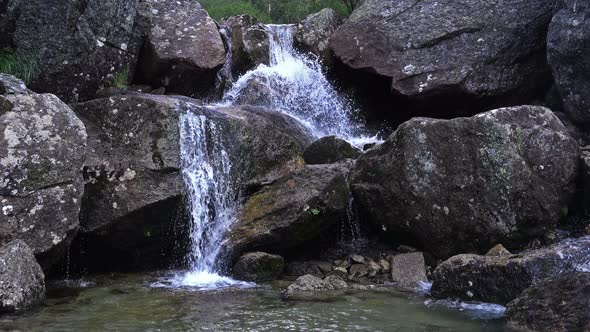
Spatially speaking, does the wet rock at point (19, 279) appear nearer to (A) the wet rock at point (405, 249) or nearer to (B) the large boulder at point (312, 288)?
(B) the large boulder at point (312, 288)

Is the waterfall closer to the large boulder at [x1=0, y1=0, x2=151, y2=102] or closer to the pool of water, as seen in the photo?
the large boulder at [x1=0, y1=0, x2=151, y2=102]

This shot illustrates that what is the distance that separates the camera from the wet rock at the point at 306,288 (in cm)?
867

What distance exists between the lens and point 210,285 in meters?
9.55

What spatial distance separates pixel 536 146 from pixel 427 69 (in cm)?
472

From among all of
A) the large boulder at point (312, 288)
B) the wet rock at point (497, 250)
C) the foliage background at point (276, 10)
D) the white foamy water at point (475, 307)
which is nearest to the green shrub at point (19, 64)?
→ the large boulder at point (312, 288)

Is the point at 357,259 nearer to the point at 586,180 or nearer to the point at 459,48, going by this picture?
the point at 586,180

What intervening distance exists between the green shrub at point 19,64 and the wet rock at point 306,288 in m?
6.86

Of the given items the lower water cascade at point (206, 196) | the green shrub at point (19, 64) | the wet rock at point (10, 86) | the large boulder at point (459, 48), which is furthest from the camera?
the large boulder at point (459, 48)

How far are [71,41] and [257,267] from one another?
20.9 feet

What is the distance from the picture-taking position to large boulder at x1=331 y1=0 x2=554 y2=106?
1461cm

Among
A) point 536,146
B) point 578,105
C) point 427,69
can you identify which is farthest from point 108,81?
point 578,105

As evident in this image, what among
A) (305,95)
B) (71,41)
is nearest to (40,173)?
(71,41)

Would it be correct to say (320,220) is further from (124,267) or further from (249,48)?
(249,48)

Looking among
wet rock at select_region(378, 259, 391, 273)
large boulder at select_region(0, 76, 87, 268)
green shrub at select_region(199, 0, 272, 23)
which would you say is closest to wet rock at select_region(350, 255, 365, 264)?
wet rock at select_region(378, 259, 391, 273)
